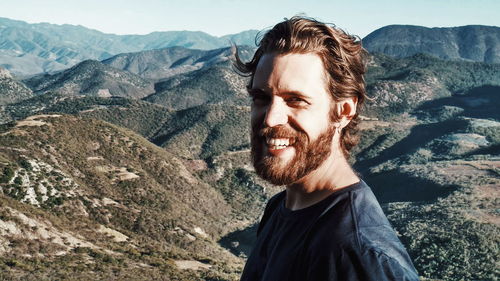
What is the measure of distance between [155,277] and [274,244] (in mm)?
29964

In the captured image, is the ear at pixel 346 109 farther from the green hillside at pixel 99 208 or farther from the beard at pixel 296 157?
the green hillside at pixel 99 208

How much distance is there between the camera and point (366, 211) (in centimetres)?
255

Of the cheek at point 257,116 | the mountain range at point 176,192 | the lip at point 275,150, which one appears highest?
the cheek at point 257,116

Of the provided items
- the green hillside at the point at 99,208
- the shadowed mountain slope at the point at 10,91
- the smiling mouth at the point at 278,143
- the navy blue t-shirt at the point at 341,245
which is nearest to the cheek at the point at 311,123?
the smiling mouth at the point at 278,143

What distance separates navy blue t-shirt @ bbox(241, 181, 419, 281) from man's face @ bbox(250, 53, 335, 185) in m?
0.32

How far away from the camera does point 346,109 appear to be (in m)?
3.29

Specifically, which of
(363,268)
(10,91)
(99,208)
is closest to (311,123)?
(363,268)

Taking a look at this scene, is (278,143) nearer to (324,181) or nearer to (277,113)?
(277,113)

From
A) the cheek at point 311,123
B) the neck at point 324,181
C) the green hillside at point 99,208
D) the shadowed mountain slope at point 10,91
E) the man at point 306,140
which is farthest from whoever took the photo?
the shadowed mountain slope at point 10,91

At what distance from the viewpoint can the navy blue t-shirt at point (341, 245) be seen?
7.42ft

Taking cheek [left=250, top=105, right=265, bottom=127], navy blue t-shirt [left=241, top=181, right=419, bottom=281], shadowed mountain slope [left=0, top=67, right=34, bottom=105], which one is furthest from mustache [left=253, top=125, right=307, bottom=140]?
shadowed mountain slope [left=0, top=67, right=34, bottom=105]

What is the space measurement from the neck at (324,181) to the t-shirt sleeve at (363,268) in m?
0.62

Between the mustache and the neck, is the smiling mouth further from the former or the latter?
the neck

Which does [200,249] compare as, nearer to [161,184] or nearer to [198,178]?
[161,184]
